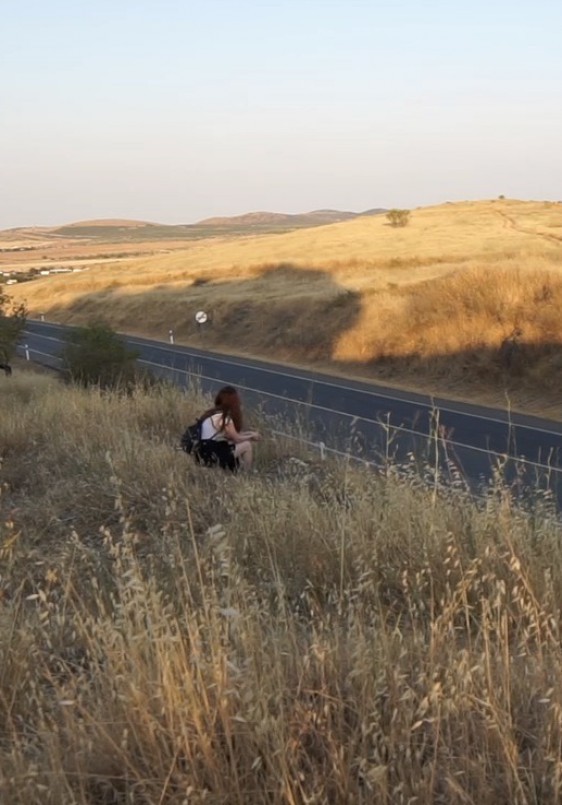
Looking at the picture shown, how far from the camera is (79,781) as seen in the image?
2889mm

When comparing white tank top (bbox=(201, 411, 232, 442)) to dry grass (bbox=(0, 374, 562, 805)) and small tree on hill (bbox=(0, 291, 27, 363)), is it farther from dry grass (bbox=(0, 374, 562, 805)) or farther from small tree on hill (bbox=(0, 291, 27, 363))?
small tree on hill (bbox=(0, 291, 27, 363))

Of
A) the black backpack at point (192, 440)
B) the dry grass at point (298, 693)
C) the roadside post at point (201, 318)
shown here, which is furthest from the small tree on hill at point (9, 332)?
the dry grass at point (298, 693)

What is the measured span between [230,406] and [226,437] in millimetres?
728

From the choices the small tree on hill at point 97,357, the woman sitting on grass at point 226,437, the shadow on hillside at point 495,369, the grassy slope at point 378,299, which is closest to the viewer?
the woman sitting on grass at point 226,437

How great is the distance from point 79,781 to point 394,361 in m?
31.7

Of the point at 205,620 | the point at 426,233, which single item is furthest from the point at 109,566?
the point at 426,233

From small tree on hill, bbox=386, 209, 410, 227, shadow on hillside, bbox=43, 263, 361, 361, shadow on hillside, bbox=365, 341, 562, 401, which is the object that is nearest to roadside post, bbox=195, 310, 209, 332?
shadow on hillside, bbox=43, 263, 361, 361

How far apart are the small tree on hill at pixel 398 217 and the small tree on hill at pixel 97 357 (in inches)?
2546

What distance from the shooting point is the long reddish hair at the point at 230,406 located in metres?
9.87

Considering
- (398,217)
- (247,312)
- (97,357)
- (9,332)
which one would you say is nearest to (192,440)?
(97,357)

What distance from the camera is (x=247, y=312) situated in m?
48.5

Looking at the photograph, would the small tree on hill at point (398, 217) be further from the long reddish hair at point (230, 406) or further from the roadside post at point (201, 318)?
the long reddish hair at point (230, 406)

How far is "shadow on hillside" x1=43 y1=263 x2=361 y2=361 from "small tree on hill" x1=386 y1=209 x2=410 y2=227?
27.6 metres

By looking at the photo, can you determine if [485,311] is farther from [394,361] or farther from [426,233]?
[426,233]
